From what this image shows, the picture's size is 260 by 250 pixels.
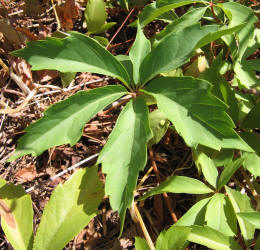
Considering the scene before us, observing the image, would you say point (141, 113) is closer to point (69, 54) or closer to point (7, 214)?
point (69, 54)

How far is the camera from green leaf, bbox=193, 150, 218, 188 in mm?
1298

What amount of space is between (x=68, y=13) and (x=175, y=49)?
0.96 metres

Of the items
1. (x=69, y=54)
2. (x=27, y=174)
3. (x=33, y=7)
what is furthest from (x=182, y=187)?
(x=33, y=7)

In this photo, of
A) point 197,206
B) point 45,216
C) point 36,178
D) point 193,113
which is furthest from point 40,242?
point 193,113

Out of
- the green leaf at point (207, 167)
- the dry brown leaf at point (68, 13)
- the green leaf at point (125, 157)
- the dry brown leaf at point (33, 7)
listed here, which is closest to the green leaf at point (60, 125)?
the green leaf at point (125, 157)

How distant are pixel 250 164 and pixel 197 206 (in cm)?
32

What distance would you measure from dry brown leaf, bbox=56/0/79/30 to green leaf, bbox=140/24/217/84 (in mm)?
838

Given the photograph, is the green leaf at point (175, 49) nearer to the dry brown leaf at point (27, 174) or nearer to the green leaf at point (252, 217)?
the green leaf at point (252, 217)

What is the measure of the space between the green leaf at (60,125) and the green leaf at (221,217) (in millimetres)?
620

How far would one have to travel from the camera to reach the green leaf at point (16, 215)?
1.31 metres

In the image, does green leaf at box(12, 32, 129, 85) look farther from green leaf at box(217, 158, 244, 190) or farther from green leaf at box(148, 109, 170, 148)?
green leaf at box(217, 158, 244, 190)

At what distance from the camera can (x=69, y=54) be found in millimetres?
1213

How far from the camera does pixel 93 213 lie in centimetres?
134

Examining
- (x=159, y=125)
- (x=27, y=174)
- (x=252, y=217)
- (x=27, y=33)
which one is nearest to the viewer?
(x=252, y=217)
